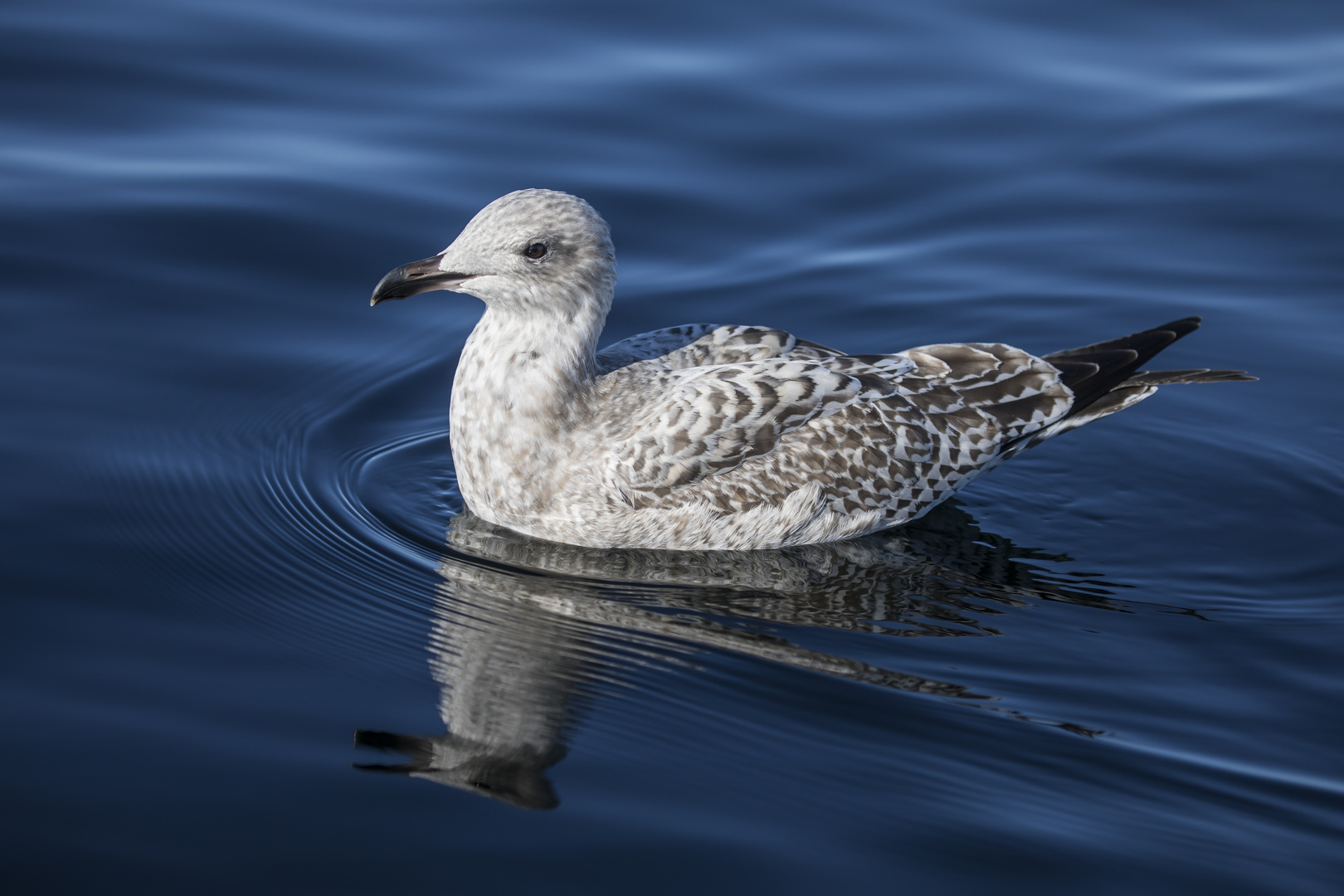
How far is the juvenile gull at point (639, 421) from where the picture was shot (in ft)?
23.4

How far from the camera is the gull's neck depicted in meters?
7.27

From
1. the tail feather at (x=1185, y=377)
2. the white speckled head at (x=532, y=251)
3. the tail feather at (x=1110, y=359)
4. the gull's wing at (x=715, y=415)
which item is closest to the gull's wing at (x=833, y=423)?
the gull's wing at (x=715, y=415)

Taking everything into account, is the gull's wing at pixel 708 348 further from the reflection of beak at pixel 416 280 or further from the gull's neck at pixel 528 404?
the reflection of beak at pixel 416 280

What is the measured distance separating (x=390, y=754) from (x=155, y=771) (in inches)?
33.8

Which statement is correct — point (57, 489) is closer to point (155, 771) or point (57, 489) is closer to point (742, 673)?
point (155, 771)

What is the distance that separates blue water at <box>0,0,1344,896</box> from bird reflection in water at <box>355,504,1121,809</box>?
28 mm

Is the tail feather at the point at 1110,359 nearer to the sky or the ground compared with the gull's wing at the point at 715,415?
nearer to the sky

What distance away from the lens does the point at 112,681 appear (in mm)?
5848

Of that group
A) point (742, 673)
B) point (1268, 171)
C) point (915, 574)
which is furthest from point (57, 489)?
point (1268, 171)

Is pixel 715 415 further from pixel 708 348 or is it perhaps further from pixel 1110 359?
pixel 1110 359

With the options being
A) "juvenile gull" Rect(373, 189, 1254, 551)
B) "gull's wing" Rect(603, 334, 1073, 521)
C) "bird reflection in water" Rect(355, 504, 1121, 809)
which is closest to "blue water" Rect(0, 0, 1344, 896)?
"bird reflection in water" Rect(355, 504, 1121, 809)

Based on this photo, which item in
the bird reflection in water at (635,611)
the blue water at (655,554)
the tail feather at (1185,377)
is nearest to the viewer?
the blue water at (655,554)

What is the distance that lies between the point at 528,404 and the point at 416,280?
0.83 m

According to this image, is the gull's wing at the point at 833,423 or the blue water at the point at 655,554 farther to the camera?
the gull's wing at the point at 833,423
